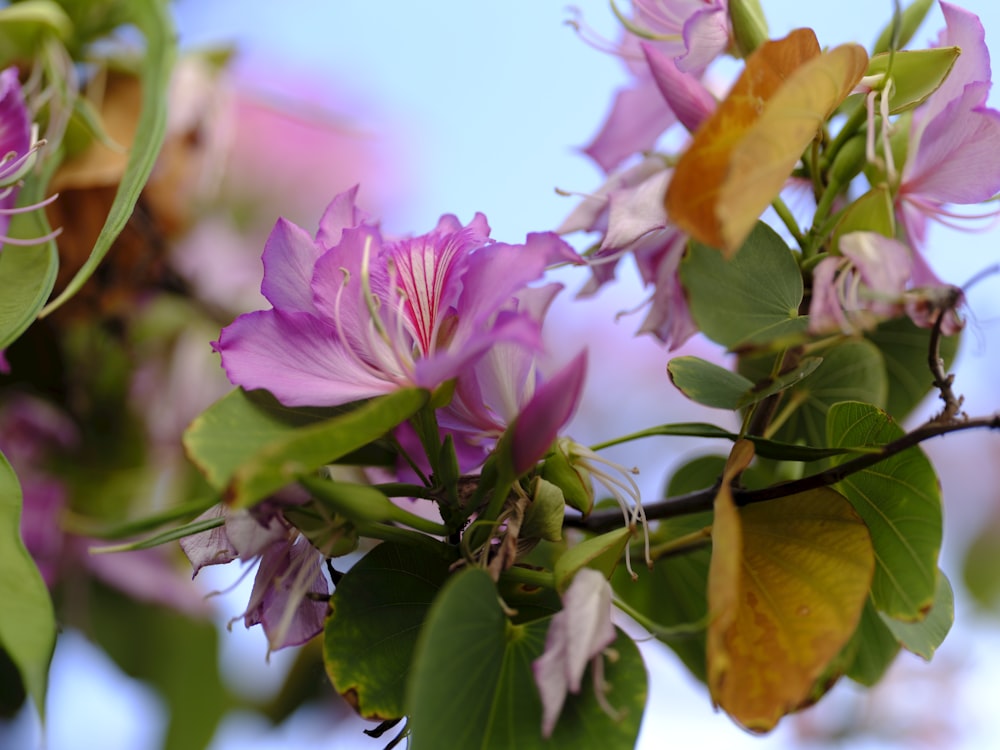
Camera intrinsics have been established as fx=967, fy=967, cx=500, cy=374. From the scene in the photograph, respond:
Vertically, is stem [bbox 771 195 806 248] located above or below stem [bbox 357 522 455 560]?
above

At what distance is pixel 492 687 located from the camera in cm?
27

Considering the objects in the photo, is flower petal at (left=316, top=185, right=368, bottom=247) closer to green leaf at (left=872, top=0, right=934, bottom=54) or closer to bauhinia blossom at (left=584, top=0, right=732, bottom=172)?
bauhinia blossom at (left=584, top=0, right=732, bottom=172)

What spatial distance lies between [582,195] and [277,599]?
0.66ft

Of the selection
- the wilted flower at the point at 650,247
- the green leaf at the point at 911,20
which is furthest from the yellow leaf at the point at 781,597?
the green leaf at the point at 911,20

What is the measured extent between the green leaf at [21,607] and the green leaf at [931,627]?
10.2 inches

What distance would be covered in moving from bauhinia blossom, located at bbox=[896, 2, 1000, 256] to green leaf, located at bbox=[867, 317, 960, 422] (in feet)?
0.24

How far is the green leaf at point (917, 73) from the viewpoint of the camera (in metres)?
0.34

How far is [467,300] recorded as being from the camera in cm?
30

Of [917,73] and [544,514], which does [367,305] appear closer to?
[544,514]

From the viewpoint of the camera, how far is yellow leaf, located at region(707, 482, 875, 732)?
0.26m

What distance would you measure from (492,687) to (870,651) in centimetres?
18

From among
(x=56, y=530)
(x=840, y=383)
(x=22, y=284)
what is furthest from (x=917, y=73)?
(x=56, y=530)

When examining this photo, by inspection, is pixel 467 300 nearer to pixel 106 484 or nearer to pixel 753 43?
pixel 753 43

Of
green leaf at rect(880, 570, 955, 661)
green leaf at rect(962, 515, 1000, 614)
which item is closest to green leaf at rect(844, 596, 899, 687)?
green leaf at rect(880, 570, 955, 661)
